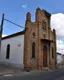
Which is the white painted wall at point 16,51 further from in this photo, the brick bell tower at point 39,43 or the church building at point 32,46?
the brick bell tower at point 39,43

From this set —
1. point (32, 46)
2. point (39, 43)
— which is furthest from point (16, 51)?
point (39, 43)

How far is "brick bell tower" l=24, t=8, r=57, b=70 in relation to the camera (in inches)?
1038

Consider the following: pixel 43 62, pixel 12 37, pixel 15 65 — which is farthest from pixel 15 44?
pixel 43 62

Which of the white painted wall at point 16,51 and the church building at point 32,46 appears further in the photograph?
the white painted wall at point 16,51

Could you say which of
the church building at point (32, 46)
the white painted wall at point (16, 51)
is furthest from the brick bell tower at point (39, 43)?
the white painted wall at point (16, 51)

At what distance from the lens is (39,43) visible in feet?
94.9

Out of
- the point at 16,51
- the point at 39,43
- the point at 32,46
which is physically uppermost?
the point at 39,43

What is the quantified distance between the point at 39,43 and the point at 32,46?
71.6 inches

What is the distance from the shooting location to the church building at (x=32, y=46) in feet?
86.0

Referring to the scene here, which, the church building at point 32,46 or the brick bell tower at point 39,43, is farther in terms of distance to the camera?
the brick bell tower at point 39,43

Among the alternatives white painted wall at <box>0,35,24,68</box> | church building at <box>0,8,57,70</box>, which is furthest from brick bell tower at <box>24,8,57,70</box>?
white painted wall at <box>0,35,24,68</box>

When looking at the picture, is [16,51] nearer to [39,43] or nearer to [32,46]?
[32,46]

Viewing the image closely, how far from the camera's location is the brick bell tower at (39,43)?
26.4 m

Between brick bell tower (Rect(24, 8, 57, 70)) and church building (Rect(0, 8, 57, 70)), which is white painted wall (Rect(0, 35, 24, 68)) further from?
brick bell tower (Rect(24, 8, 57, 70))
